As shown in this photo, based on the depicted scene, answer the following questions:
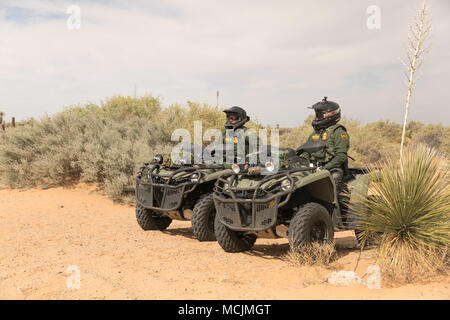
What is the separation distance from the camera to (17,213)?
36.1 feet

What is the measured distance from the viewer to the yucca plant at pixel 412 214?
504 centimetres

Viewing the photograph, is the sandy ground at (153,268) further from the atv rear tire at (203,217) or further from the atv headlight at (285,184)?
the atv headlight at (285,184)

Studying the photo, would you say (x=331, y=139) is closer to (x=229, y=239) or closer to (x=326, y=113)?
(x=326, y=113)

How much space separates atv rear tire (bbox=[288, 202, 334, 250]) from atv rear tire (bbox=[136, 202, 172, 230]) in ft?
11.5

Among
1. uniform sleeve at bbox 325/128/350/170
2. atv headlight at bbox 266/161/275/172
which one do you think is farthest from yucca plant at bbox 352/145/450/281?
atv headlight at bbox 266/161/275/172

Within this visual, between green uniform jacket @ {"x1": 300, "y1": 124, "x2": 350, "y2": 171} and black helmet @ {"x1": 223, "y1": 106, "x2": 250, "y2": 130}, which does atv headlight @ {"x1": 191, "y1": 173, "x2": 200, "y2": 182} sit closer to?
black helmet @ {"x1": 223, "y1": 106, "x2": 250, "y2": 130}

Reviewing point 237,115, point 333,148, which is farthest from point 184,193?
point 333,148

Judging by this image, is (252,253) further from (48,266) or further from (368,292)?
(48,266)

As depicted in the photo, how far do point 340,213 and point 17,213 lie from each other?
8.10m

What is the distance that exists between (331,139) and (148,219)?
380 cm

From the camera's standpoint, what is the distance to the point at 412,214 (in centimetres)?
531
